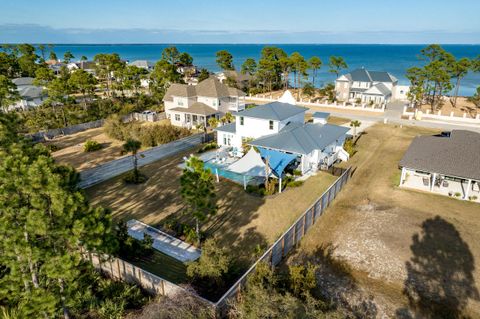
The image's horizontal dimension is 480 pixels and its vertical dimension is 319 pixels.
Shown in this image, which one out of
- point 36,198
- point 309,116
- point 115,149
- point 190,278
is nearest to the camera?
point 36,198

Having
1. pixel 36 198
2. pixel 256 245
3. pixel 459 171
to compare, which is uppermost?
pixel 36 198

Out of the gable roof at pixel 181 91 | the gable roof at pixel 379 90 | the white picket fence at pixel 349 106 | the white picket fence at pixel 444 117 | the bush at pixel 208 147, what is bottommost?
the bush at pixel 208 147

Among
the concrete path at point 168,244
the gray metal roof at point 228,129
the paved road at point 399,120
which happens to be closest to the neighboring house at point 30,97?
the gray metal roof at point 228,129

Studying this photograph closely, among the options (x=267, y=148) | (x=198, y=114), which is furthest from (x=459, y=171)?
(x=198, y=114)

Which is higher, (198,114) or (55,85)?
(55,85)

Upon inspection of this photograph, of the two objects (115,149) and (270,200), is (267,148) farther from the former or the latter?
(115,149)

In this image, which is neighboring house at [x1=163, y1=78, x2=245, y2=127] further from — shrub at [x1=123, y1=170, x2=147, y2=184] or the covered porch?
the covered porch

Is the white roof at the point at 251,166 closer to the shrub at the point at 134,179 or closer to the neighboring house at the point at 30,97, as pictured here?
the shrub at the point at 134,179

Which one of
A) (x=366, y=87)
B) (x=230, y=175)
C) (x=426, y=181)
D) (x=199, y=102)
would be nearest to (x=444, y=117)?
(x=366, y=87)
